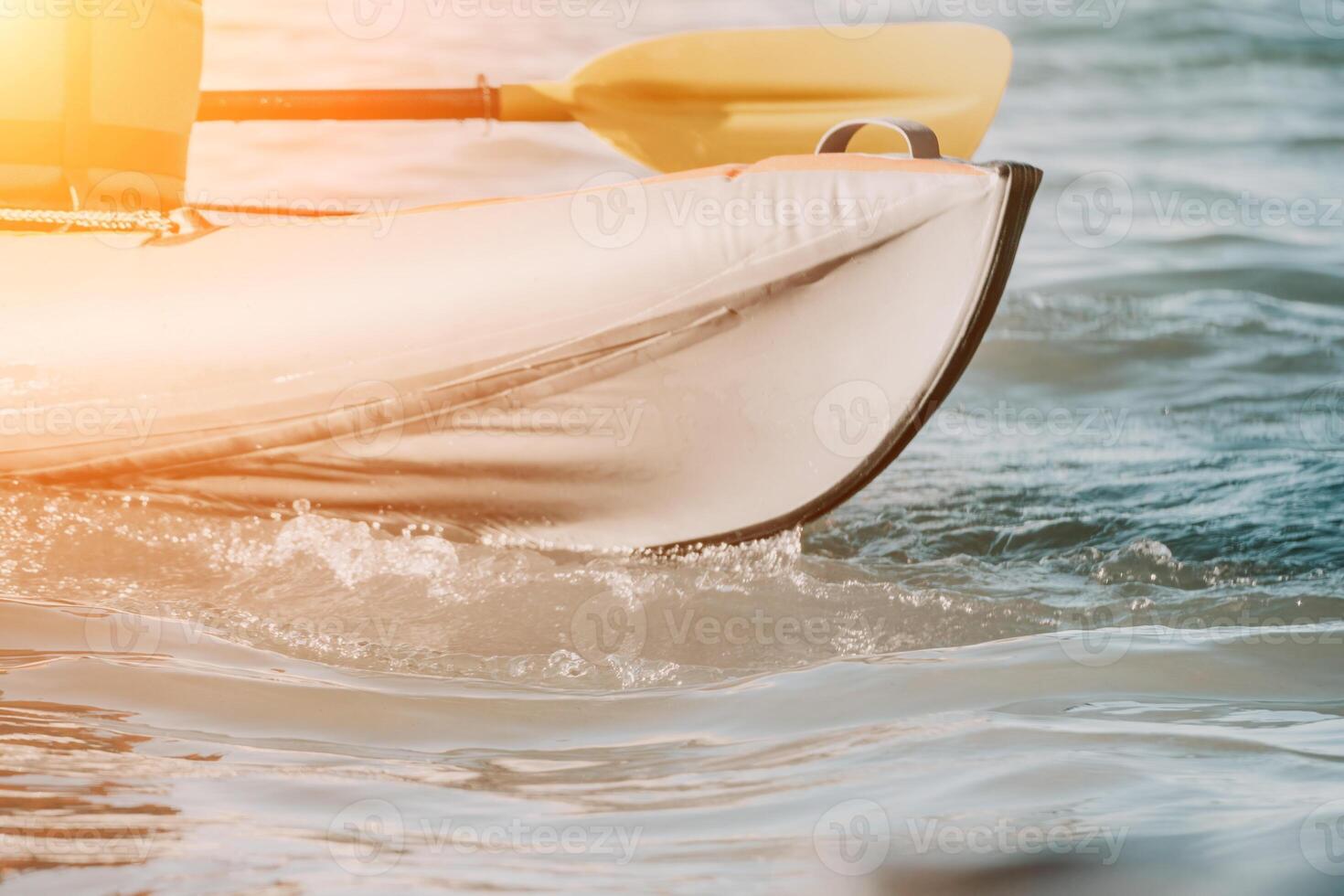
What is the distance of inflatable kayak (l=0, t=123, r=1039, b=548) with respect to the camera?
2.26m

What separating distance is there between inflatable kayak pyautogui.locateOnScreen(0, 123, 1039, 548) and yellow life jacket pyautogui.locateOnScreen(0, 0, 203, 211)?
0.24m

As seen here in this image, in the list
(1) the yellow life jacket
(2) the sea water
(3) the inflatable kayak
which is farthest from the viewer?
(1) the yellow life jacket

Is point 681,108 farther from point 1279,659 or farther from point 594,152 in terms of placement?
point 594,152

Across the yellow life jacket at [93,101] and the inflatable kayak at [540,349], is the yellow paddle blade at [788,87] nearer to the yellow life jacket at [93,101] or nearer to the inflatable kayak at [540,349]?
the inflatable kayak at [540,349]

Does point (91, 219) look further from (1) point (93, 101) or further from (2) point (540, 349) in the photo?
(2) point (540, 349)

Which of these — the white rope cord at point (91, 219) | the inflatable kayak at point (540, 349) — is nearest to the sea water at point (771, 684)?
the inflatable kayak at point (540, 349)

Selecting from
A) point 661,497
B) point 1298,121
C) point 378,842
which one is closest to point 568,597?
point 661,497

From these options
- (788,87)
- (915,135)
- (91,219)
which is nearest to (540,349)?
(915,135)

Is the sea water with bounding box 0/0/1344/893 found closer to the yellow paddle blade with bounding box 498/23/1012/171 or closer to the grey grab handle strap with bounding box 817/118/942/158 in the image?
the grey grab handle strap with bounding box 817/118/942/158

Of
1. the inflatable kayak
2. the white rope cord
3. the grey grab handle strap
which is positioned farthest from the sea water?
the grey grab handle strap

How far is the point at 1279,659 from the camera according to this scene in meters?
1.93

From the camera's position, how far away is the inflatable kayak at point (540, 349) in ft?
7.42

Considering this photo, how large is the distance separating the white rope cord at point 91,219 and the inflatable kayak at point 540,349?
9 cm

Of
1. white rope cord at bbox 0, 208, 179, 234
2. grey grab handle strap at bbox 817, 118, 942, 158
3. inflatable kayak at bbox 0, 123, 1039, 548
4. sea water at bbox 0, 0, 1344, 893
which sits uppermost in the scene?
grey grab handle strap at bbox 817, 118, 942, 158
